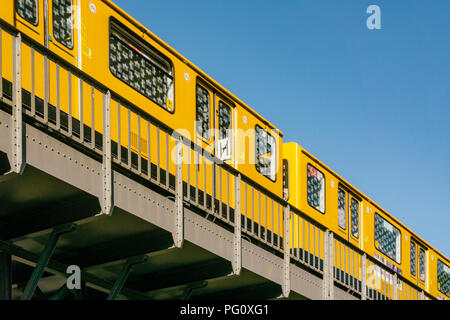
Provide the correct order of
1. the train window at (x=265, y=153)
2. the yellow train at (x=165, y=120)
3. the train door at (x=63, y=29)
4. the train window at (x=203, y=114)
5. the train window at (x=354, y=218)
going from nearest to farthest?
1. the yellow train at (x=165, y=120)
2. the train door at (x=63, y=29)
3. the train window at (x=203, y=114)
4. the train window at (x=265, y=153)
5. the train window at (x=354, y=218)

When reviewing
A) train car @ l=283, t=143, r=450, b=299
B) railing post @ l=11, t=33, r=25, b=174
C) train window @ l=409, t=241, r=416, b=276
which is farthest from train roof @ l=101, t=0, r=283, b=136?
train window @ l=409, t=241, r=416, b=276

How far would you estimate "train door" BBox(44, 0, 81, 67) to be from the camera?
1005cm

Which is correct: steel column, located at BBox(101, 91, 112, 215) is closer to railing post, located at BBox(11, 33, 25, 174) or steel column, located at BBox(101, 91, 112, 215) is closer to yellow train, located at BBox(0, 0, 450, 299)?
yellow train, located at BBox(0, 0, 450, 299)

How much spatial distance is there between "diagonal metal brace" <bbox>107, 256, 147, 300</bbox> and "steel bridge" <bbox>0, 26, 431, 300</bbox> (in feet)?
0.04

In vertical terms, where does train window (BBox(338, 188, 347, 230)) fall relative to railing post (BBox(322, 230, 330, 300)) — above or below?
above

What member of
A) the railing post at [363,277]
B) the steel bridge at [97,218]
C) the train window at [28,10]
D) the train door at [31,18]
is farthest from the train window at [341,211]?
the train window at [28,10]

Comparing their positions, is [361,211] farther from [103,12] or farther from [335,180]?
[103,12]

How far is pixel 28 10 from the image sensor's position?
31.8ft

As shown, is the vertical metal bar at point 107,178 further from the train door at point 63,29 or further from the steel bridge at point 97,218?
the train door at point 63,29

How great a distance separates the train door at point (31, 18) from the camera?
948cm

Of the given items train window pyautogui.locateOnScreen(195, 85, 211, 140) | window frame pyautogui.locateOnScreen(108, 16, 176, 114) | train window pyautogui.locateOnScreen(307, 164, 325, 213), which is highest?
window frame pyautogui.locateOnScreen(108, 16, 176, 114)

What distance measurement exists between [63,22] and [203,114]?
3343 mm
